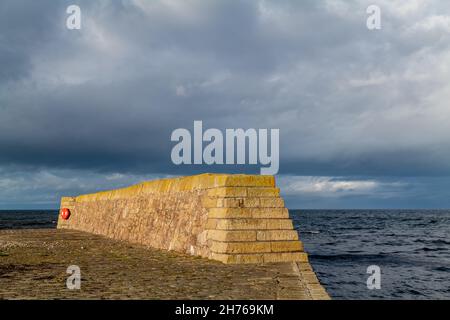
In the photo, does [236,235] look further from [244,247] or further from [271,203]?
[271,203]

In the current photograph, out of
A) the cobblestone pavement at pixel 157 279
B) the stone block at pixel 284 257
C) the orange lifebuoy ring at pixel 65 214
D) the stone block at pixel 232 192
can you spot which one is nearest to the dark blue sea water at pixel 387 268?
the stone block at pixel 284 257

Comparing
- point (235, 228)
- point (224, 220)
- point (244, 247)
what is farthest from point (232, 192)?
point (244, 247)

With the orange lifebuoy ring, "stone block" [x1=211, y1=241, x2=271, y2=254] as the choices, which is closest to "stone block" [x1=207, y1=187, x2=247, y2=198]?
"stone block" [x1=211, y1=241, x2=271, y2=254]

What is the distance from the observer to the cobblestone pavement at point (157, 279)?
602 centimetres

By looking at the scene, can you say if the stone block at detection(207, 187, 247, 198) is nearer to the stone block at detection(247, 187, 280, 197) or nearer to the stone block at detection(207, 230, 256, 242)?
the stone block at detection(247, 187, 280, 197)

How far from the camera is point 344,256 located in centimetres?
2638

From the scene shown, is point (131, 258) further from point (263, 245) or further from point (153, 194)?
point (153, 194)

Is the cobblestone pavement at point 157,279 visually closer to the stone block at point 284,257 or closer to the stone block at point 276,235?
the stone block at point 284,257

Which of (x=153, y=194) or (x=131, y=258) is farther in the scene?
(x=153, y=194)

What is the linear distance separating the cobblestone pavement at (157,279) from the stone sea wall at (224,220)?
515mm

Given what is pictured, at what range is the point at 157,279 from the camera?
24.5 feet

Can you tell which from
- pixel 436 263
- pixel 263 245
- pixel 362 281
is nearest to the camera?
pixel 263 245

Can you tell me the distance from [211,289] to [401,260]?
69.6 ft
